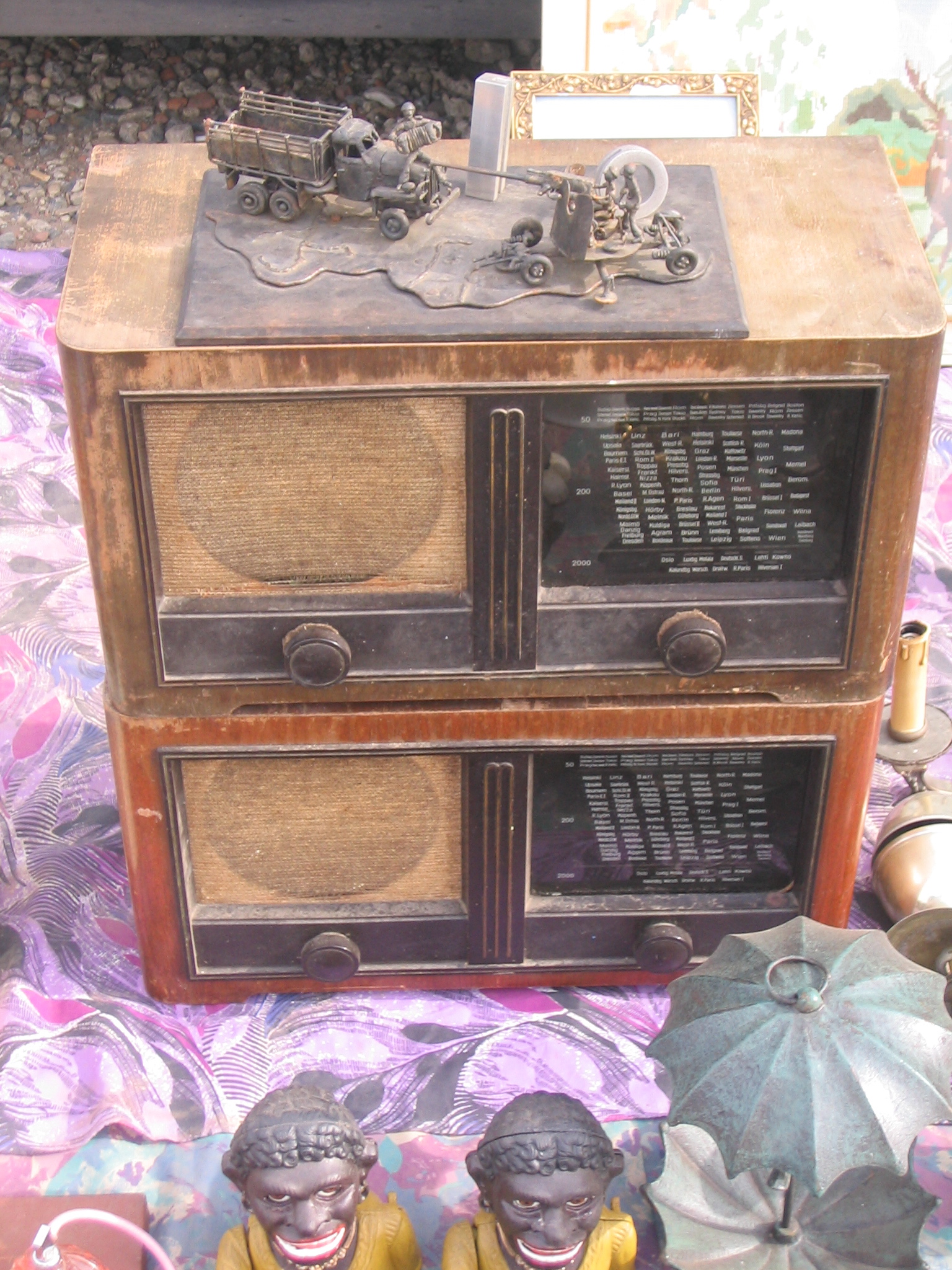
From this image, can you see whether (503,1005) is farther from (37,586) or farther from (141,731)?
(37,586)

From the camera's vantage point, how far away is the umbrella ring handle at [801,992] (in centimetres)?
128

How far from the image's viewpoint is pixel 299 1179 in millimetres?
1373

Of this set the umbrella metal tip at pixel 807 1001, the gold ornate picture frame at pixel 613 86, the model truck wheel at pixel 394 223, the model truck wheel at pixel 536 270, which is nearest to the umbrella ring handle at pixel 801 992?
the umbrella metal tip at pixel 807 1001

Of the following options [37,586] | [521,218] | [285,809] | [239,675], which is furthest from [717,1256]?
[37,586]

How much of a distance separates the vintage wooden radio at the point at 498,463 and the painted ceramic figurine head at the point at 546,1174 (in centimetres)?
46

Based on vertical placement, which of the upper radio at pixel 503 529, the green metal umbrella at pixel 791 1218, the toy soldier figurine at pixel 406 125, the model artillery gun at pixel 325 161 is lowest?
the green metal umbrella at pixel 791 1218

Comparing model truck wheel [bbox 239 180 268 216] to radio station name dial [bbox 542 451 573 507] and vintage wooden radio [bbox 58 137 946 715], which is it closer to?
vintage wooden radio [bbox 58 137 946 715]

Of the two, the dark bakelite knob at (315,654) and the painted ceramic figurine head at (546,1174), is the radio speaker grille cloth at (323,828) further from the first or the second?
the painted ceramic figurine head at (546,1174)

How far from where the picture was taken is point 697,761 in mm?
1696

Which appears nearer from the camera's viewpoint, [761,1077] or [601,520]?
[761,1077]

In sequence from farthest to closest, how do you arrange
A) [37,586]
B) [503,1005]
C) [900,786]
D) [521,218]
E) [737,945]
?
1. [37,586]
2. [900,786]
3. [503,1005]
4. [521,218]
5. [737,945]

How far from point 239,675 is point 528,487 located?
378mm

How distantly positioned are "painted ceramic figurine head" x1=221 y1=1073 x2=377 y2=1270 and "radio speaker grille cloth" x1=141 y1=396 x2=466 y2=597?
1.77ft

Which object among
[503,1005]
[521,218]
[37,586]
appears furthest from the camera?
[37,586]
